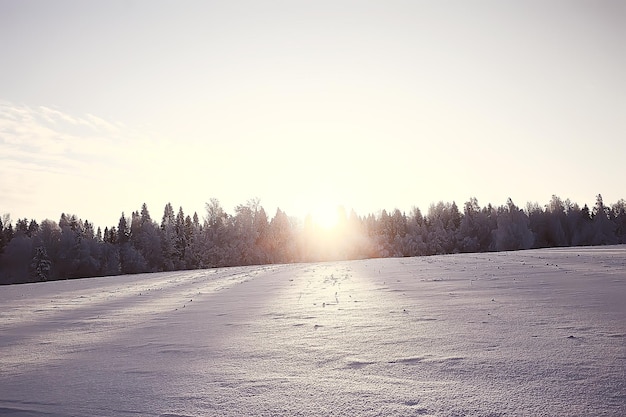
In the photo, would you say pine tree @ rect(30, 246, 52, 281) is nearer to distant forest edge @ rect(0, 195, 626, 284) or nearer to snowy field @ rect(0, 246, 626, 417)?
distant forest edge @ rect(0, 195, 626, 284)

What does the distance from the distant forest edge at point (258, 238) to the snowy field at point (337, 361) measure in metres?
63.7

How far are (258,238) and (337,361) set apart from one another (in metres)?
71.2

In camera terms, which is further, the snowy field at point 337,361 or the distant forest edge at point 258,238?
the distant forest edge at point 258,238

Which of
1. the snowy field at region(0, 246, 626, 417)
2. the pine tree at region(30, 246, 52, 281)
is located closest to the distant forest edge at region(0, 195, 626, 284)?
the pine tree at region(30, 246, 52, 281)

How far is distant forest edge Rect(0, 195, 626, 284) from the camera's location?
74.2 m

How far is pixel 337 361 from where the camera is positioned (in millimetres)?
4648

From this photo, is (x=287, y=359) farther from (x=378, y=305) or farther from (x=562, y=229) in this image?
(x=562, y=229)

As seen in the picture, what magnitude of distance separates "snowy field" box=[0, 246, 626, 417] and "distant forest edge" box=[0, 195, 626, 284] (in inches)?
2509

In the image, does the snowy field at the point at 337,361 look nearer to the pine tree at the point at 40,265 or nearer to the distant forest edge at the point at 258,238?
the distant forest edge at the point at 258,238

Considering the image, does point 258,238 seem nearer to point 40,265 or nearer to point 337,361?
point 40,265

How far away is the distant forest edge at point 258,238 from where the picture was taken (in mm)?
74188

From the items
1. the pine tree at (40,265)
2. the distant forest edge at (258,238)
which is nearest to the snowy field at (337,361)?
the distant forest edge at (258,238)

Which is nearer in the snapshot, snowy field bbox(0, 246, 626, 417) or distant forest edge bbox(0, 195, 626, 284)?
snowy field bbox(0, 246, 626, 417)

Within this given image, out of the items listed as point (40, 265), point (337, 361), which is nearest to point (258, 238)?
point (40, 265)
